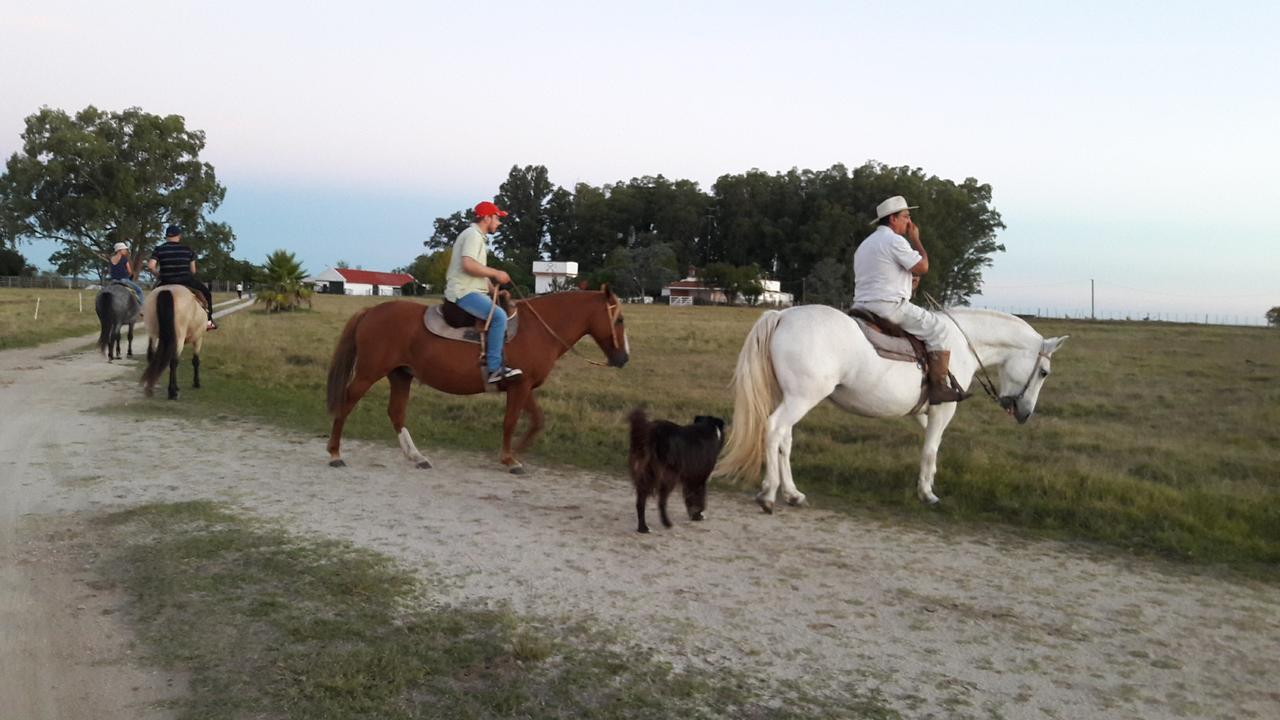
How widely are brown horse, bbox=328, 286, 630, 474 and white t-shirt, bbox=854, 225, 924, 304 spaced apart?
2.50 m

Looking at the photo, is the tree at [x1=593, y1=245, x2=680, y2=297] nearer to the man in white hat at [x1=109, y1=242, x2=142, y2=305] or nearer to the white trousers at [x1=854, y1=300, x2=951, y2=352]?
the man in white hat at [x1=109, y1=242, x2=142, y2=305]

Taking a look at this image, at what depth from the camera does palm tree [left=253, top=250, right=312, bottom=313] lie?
46875 millimetres

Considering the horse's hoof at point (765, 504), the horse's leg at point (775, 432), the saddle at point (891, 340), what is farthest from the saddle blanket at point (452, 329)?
the saddle at point (891, 340)

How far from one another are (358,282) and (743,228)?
6816 centimetres

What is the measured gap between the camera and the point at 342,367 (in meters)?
8.97

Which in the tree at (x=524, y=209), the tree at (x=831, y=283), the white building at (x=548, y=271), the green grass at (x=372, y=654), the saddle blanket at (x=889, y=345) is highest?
the tree at (x=524, y=209)

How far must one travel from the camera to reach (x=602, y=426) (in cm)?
1109

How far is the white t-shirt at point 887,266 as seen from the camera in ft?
24.9

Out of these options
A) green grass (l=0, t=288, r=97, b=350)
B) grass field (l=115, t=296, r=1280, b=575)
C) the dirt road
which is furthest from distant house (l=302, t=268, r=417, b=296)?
the dirt road

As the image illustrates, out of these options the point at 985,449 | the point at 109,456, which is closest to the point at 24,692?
the point at 109,456

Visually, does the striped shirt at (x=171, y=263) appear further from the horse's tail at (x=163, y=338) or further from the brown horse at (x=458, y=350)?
the brown horse at (x=458, y=350)

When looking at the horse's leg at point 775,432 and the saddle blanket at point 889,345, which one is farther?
the saddle blanket at point 889,345

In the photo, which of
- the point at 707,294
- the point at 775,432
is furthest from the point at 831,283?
the point at 775,432

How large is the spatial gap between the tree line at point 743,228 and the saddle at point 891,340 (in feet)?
231
